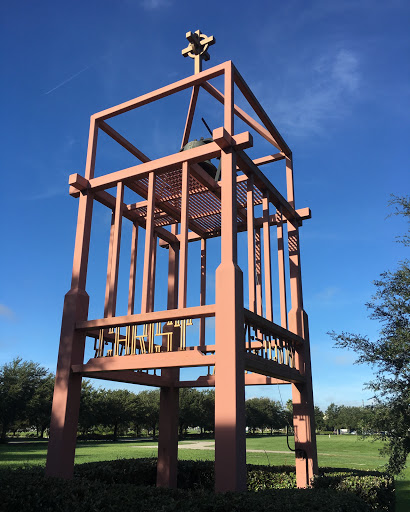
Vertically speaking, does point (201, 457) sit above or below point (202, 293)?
below

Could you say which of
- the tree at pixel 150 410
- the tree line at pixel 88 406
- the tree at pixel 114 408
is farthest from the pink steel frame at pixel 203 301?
the tree at pixel 150 410

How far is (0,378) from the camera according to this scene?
4078cm

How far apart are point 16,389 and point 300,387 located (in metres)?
36.1

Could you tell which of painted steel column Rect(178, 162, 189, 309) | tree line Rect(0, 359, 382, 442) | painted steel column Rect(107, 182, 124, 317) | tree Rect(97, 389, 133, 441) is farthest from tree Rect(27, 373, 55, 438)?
painted steel column Rect(178, 162, 189, 309)

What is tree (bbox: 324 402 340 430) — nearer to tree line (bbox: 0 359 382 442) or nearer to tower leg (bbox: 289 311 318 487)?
tree line (bbox: 0 359 382 442)

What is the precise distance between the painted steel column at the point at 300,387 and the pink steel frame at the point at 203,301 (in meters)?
0.03

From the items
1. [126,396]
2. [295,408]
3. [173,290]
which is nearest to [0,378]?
[126,396]

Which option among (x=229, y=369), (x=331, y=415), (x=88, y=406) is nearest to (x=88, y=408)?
(x=88, y=406)

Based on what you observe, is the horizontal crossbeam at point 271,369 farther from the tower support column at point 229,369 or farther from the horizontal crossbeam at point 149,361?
the horizontal crossbeam at point 149,361

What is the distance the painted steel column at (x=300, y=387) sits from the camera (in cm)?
1065

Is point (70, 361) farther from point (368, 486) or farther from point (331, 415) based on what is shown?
point (331, 415)

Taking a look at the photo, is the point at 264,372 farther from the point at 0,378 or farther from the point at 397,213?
the point at 0,378

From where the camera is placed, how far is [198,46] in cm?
1228

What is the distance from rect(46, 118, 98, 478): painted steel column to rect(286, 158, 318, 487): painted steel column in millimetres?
5354
